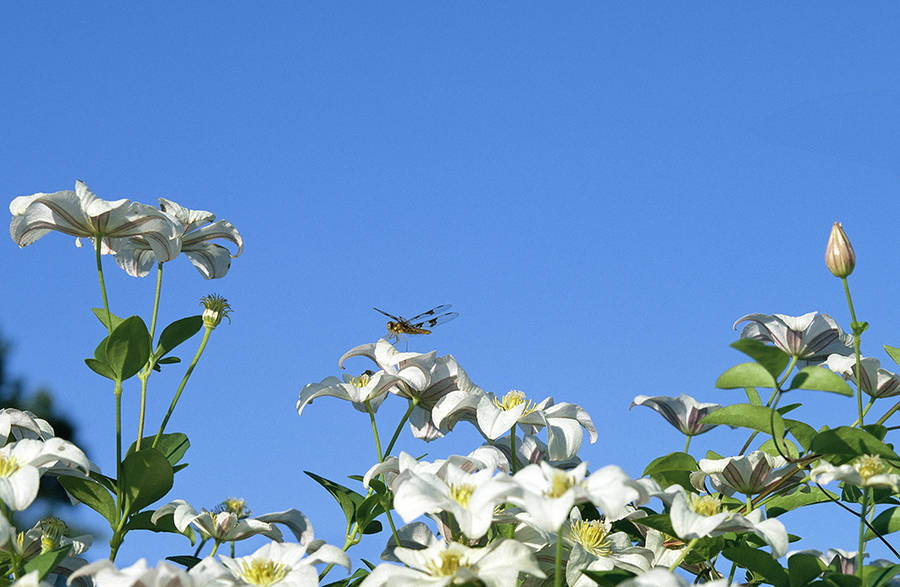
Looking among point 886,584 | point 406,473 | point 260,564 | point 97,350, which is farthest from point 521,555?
point 97,350

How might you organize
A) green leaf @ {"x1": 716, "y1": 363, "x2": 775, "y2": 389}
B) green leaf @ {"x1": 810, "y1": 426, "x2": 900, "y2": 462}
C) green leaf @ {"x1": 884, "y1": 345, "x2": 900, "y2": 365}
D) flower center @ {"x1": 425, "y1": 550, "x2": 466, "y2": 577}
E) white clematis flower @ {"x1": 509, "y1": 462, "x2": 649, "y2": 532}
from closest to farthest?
white clematis flower @ {"x1": 509, "y1": 462, "x2": 649, "y2": 532}
flower center @ {"x1": 425, "y1": 550, "x2": 466, "y2": 577}
green leaf @ {"x1": 716, "y1": 363, "x2": 775, "y2": 389}
green leaf @ {"x1": 810, "y1": 426, "x2": 900, "y2": 462}
green leaf @ {"x1": 884, "y1": 345, "x2": 900, "y2": 365}

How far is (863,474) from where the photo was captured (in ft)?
3.62

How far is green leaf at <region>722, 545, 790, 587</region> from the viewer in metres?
1.14

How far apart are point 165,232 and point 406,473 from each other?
2.23 ft

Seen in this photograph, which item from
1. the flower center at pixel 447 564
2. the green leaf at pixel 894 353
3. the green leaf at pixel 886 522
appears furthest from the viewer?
the green leaf at pixel 894 353

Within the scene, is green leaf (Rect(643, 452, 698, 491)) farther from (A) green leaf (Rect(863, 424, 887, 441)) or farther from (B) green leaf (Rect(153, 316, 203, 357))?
(B) green leaf (Rect(153, 316, 203, 357))

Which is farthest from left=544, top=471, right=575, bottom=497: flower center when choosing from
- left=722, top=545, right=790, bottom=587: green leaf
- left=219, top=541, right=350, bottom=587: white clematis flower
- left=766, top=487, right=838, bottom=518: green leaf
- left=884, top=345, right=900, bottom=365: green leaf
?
left=884, top=345, right=900, bottom=365: green leaf

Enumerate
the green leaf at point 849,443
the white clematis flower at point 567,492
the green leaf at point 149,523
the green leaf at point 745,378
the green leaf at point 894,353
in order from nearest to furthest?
the white clematis flower at point 567,492 < the green leaf at point 745,378 < the green leaf at point 849,443 < the green leaf at point 149,523 < the green leaf at point 894,353

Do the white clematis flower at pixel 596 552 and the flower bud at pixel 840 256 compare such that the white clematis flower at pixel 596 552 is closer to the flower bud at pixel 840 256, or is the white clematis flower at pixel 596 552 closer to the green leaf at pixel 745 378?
the green leaf at pixel 745 378

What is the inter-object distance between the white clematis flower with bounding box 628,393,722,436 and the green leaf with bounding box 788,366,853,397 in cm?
48

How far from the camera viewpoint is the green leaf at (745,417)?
1.20 m

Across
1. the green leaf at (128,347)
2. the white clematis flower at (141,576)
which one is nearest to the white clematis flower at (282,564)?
the white clematis flower at (141,576)

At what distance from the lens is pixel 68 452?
1118 mm

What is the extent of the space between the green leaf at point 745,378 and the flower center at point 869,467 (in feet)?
0.57
